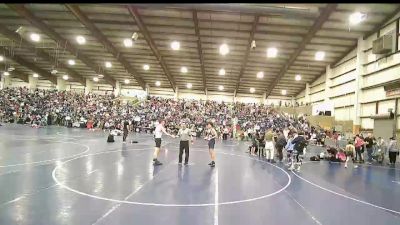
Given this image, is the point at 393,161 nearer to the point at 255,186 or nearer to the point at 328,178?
the point at 328,178

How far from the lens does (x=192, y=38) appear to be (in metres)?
31.2

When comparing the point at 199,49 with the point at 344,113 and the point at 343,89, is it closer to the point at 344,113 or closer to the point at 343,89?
the point at 343,89

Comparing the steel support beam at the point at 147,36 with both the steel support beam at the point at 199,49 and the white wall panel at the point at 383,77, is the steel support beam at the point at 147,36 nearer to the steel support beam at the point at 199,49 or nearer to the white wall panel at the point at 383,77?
the steel support beam at the point at 199,49

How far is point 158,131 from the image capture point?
543 inches

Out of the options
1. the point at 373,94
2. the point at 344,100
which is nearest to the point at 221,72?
the point at 344,100

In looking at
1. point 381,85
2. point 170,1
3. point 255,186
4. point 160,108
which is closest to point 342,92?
point 381,85

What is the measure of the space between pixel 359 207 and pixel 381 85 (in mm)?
23215

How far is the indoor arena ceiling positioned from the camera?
1005 inches

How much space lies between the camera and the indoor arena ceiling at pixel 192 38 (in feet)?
83.7

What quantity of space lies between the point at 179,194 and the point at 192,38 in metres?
24.7

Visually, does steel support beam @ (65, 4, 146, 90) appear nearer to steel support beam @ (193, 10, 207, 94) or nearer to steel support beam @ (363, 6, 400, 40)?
steel support beam @ (193, 10, 207, 94)

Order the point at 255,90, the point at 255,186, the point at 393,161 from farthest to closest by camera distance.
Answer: the point at 255,90 < the point at 393,161 < the point at 255,186

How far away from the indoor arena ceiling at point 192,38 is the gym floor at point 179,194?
10359mm

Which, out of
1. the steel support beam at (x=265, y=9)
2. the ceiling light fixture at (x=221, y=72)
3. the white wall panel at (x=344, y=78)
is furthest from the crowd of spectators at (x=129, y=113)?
the steel support beam at (x=265, y=9)
